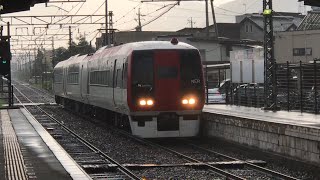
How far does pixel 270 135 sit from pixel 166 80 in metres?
4.22

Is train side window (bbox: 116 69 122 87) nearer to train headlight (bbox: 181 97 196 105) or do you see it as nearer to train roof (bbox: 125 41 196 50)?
train roof (bbox: 125 41 196 50)

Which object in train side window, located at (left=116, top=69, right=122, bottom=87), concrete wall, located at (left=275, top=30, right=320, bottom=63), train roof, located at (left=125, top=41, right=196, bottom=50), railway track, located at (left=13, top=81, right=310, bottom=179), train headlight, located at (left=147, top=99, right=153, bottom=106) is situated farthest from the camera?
concrete wall, located at (left=275, top=30, right=320, bottom=63)

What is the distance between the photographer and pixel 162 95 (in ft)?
59.9

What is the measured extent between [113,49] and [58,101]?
24.0 m

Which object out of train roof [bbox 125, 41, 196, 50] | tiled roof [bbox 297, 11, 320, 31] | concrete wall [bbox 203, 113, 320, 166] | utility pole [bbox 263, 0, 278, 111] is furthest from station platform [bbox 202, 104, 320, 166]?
tiled roof [bbox 297, 11, 320, 31]

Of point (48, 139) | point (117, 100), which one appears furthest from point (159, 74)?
point (48, 139)

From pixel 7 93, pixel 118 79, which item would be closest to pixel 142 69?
pixel 118 79

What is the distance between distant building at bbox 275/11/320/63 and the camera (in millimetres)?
47906

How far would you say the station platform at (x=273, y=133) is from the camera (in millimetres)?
13184

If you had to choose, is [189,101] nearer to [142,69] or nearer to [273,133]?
[142,69]

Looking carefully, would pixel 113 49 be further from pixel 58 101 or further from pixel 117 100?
pixel 58 101

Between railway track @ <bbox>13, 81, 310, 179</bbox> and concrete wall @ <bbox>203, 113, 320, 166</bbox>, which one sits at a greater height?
concrete wall @ <bbox>203, 113, 320, 166</bbox>

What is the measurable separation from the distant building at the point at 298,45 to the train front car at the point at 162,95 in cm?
2996

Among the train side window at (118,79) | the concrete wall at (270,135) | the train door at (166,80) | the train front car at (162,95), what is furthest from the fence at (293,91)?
the train side window at (118,79)
